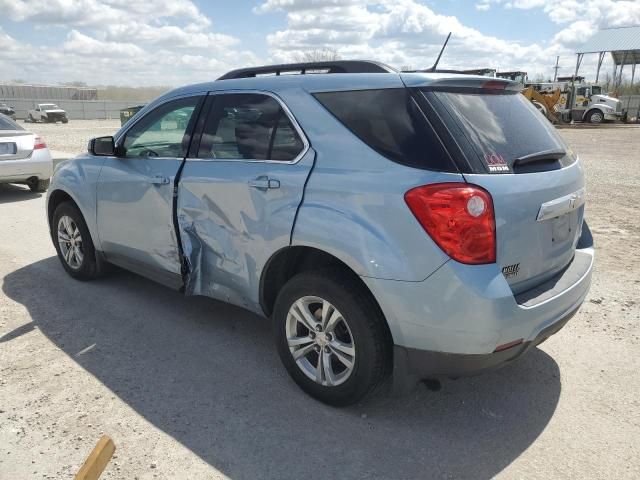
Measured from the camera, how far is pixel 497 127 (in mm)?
2848

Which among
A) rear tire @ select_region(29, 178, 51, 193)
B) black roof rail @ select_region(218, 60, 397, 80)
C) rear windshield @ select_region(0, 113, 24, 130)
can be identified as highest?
black roof rail @ select_region(218, 60, 397, 80)

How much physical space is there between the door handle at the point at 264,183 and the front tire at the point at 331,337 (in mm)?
544

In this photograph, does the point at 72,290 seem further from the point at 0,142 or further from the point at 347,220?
the point at 0,142

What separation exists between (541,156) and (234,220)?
1.84 meters

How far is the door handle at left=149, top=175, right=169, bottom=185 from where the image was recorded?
3868 millimetres

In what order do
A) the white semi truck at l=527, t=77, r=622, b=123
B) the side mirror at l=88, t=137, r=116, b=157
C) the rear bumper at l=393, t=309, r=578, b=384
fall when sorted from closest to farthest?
1. the rear bumper at l=393, t=309, r=578, b=384
2. the side mirror at l=88, t=137, r=116, b=157
3. the white semi truck at l=527, t=77, r=622, b=123

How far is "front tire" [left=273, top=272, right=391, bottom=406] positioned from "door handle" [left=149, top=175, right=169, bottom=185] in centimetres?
131

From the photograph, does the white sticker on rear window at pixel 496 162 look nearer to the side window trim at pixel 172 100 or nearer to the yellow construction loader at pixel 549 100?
the side window trim at pixel 172 100

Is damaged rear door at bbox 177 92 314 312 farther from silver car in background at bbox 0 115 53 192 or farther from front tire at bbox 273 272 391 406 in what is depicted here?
silver car in background at bbox 0 115 53 192

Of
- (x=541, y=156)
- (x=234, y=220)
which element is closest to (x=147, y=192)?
(x=234, y=220)

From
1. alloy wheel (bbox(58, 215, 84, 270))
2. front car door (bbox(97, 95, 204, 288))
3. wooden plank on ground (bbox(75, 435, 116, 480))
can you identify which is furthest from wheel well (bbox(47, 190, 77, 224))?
wooden plank on ground (bbox(75, 435, 116, 480))

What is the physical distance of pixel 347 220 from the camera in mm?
2773

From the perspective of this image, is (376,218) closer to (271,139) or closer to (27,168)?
(271,139)

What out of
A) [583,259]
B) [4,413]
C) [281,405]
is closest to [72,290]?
[4,413]
